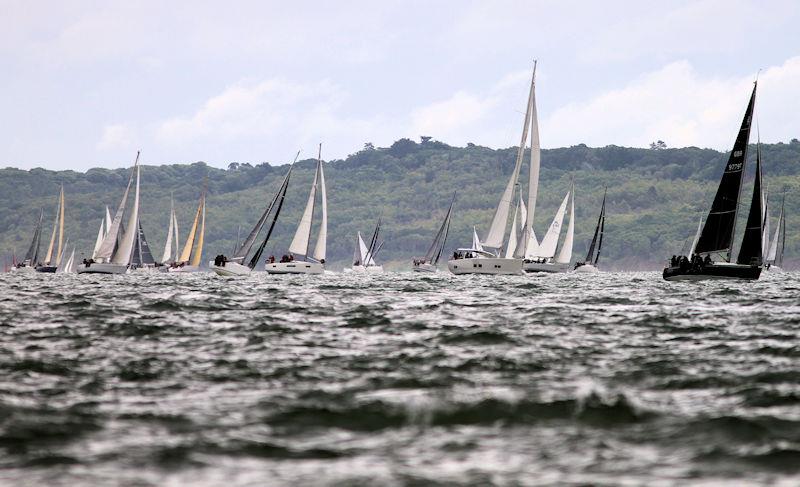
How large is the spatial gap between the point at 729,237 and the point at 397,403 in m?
42.3

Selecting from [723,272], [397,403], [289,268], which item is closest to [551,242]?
[289,268]

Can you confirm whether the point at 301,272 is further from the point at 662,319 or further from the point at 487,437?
the point at 487,437

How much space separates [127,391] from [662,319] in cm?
1271

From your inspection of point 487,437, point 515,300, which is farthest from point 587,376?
point 515,300

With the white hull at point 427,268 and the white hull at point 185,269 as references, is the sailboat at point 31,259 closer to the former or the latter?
the white hull at point 185,269

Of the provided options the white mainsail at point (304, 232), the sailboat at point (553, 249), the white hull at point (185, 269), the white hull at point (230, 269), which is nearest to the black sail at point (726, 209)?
the white hull at point (230, 269)

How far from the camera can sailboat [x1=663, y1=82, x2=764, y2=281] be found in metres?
47.3

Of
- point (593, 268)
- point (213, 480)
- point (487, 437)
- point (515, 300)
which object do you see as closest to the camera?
point (213, 480)

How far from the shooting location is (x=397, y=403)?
9531mm

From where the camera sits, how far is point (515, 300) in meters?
28.1

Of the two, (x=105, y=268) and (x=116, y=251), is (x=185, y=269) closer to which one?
(x=116, y=251)

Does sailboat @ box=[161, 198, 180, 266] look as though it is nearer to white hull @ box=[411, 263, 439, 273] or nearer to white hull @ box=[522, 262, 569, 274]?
white hull @ box=[411, 263, 439, 273]

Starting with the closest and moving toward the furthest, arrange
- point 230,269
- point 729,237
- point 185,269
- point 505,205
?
1. point 729,237
2. point 230,269
3. point 505,205
4. point 185,269

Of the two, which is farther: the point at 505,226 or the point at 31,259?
the point at 31,259
